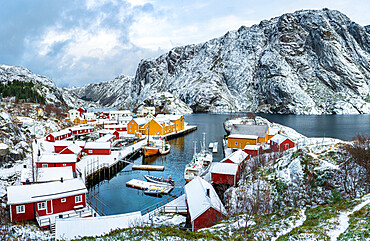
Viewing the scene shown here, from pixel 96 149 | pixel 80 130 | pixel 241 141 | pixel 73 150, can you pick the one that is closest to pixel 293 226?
pixel 241 141

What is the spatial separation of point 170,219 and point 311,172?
1305 centimetres

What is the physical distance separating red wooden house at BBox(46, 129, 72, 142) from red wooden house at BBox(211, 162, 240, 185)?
4180cm

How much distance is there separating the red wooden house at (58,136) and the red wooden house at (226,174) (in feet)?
137

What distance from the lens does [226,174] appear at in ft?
84.4

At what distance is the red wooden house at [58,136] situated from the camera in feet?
168

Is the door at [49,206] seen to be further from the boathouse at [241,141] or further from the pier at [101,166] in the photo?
the boathouse at [241,141]

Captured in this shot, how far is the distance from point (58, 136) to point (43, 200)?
3759cm

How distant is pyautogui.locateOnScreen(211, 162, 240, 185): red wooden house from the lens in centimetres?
2556

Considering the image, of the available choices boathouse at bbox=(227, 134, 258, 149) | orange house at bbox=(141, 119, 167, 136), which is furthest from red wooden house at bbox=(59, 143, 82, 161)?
boathouse at bbox=(227, 134, 258, 149)

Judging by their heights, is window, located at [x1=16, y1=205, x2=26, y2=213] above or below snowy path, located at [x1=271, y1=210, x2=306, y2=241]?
below

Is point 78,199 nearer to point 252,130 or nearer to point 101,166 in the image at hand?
point 101,166

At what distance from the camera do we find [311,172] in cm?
1948

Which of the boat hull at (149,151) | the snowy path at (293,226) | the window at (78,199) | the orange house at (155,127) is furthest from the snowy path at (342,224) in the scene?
the orange house at (155,127)

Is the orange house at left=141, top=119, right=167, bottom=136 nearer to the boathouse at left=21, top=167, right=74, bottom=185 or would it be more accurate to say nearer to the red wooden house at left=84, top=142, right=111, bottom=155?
the red wooden house at left=84, top=142, right=111, bottom=155
